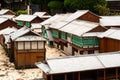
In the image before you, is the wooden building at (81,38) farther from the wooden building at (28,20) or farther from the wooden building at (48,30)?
the wooden building at (28,20)

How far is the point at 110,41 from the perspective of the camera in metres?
30.4

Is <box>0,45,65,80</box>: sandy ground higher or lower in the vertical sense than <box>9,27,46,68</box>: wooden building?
lower

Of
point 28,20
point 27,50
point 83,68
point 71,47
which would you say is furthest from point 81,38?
point 28,20

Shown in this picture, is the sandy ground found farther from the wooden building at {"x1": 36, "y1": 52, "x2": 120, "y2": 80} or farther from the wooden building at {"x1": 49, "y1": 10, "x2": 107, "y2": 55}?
the wooden building at {"x1": 49, "y1": 10, "x2": 107, "y2": 55}

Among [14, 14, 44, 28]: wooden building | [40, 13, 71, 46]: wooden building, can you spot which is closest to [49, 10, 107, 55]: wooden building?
[40, 13, 71, 46]: wooden building

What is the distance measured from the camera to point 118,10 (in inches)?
2623

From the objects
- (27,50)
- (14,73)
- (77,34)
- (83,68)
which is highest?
(77,34)

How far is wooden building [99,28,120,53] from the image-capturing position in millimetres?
29459

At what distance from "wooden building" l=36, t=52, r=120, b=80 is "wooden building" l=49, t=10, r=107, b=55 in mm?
8185

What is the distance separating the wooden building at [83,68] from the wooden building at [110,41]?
19.8ft

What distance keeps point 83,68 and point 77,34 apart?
36.2 feet

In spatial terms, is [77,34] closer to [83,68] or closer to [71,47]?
[71,47]

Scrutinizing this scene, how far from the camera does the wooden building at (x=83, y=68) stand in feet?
70.0

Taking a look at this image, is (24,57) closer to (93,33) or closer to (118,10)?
(93,33)
